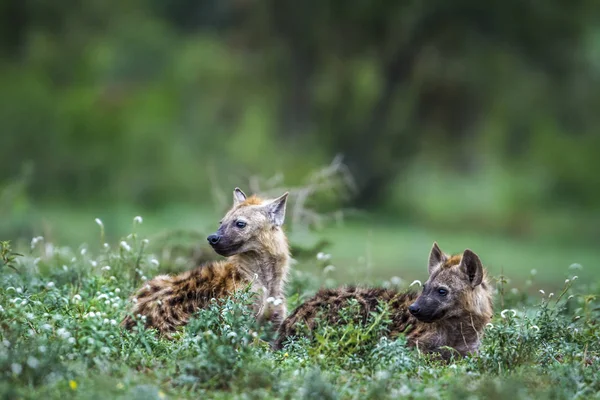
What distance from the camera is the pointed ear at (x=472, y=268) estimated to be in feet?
27.6

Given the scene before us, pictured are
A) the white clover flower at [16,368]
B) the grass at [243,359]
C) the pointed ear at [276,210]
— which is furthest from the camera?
the pointed ear at [276,210]

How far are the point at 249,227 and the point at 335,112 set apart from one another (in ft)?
53.1

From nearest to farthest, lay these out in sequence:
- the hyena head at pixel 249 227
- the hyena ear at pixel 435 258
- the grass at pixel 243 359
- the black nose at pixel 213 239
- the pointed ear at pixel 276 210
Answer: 1. the grass at pixel 243 359
2. the hyena ear at pixel 435 258
3. the black nose at pixel 213 239
4. the hyena head at pixel 249 227
5. the pointed ear at pixel 276 210

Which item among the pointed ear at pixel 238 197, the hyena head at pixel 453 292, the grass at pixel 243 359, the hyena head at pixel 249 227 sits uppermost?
the pointed ear at pixel 238 197

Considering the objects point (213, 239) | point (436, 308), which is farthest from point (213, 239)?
point (436, 308)

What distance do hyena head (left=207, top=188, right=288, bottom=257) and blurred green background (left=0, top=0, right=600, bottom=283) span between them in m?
11.6

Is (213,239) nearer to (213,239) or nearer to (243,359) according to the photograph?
(213,239)

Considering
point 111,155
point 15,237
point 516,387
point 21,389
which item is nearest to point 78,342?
point 21,389

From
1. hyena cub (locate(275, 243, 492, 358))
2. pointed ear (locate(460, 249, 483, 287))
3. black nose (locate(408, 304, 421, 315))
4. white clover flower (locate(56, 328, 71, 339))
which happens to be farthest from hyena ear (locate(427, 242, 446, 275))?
white clover flower (locate(56, 328, 71, 339))

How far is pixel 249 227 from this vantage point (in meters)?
9.16

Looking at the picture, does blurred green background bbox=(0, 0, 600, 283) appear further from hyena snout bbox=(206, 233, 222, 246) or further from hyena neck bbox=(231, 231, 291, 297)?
hyena snout bbox=(206, 233, 222, 246)

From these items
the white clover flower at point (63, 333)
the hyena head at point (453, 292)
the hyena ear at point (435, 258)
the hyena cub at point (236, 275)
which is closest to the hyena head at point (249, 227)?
the hyena cub at point (236, 275)

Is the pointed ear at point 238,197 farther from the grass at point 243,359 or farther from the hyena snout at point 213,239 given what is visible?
the grass at point 243,359

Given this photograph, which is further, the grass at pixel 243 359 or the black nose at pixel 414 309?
the black nose at pixel 414 309
